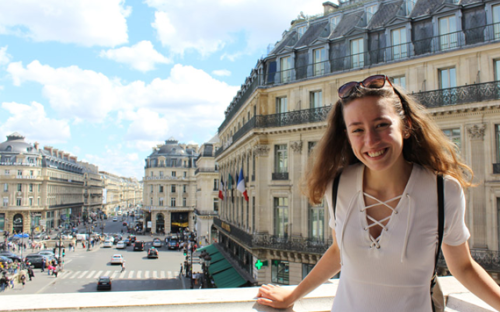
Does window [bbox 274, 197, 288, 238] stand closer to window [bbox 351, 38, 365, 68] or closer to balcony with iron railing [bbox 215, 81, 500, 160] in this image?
balcony with iron railing [bbox 215, 81, 500, 160]

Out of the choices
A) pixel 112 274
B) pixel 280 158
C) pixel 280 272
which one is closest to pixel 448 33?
pixel 280 158

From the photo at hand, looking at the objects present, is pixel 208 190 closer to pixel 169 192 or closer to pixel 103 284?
pixel 169 192

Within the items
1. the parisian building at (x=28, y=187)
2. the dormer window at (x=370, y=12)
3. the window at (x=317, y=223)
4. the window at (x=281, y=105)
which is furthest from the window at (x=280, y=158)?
the parisian building at (x=28, y=187)

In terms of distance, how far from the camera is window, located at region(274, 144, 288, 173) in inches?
926

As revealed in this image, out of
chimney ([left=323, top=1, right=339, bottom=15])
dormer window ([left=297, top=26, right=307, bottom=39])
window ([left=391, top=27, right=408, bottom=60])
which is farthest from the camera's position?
chimney ([left=323, top=1, right=339, bottom=15])

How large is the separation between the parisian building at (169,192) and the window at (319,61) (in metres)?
59.6

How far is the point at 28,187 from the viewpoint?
256 ft

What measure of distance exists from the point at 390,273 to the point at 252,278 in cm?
2356

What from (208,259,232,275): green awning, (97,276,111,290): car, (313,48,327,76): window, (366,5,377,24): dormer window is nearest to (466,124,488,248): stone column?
(313,48,327,76): window

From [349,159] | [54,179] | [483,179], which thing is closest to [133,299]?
[349,159]

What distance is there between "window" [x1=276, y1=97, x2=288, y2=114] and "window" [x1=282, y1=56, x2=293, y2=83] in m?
1.12

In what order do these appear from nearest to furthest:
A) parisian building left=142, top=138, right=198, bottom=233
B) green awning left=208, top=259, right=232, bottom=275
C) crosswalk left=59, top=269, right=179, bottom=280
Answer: green awning left=208, top=259, right=232, bottom=275 → crosswalk left=59, top=269, right=179, bottom=280 → parisian building left=142, top=138, right=198, bottom=233

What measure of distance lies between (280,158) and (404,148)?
2136cm

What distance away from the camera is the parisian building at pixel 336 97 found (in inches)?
678
